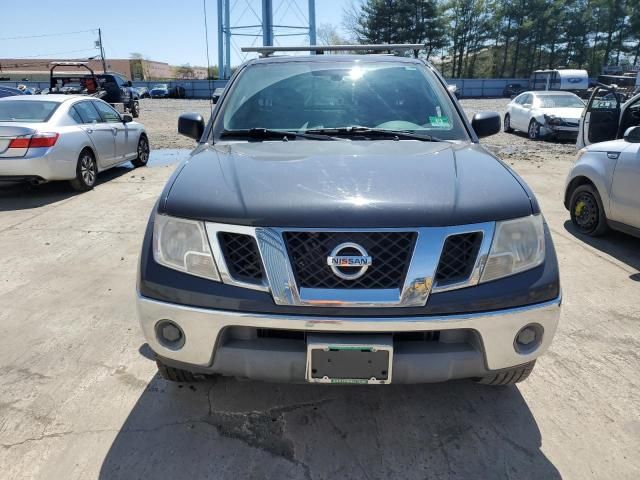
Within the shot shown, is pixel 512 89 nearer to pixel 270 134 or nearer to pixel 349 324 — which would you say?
pixel 270 134

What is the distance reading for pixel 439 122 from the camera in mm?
3131

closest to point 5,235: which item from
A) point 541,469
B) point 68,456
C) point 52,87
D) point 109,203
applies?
point 109,203

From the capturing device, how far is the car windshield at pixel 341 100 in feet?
10.2

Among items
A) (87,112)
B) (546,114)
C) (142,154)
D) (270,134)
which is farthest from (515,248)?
(546,114)

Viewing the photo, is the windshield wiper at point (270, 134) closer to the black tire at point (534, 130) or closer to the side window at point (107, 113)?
the side window at point (107, 113)

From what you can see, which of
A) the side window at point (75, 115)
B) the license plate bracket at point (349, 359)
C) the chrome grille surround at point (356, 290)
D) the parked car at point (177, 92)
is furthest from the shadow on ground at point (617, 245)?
the parked car at point (177, 92)

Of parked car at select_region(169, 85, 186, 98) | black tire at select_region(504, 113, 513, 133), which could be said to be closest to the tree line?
parked car at select_region(169, 85, 186, 98)

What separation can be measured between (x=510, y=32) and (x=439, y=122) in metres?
64.2

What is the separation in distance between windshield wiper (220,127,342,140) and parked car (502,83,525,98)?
146ft

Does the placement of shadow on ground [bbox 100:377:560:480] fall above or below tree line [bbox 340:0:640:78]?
below

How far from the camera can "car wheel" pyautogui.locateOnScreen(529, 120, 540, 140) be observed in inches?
552

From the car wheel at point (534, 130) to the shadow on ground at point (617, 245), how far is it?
924cm

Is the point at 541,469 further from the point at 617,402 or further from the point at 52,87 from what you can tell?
the point at 52,87

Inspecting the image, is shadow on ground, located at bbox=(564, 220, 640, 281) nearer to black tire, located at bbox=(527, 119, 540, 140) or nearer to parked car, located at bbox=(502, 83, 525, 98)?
black tire, located at bbox=(527, 119, 540, 140)
